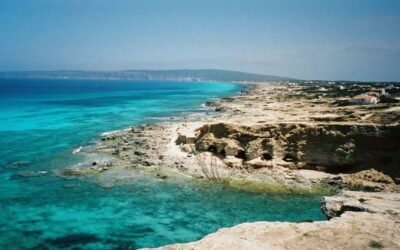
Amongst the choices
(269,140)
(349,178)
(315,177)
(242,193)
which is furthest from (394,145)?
(242,193)

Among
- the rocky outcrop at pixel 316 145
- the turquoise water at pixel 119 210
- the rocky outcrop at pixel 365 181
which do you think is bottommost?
the turquoise water at pixel 119 210

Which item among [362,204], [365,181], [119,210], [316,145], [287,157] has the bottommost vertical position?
[119,210]

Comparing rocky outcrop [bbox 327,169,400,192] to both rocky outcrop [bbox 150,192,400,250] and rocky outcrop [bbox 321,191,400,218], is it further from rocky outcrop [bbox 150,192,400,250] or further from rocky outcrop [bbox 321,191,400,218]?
rocky outcrop [bbox 150,192,400,250]

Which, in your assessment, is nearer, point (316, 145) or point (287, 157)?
point (316, 145)

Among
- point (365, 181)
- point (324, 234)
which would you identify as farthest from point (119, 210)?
point (365, 181)

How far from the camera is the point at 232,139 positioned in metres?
33.2

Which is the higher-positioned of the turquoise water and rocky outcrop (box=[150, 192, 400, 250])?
rocky outcrop (box=[150, 192, 400, 250])

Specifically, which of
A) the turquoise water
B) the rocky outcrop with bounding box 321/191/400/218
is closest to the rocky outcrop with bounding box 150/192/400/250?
the rocky outcrop with bounding box 321/191/400/218

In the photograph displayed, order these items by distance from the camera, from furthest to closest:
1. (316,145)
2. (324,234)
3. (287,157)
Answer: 1. (287,157)
2. (316,145)
3. (324,234)

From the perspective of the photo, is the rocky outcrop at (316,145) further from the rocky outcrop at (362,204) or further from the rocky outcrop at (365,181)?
the rocky outcrop at (362,204)

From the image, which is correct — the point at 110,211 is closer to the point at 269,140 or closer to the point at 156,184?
the point at 156,184

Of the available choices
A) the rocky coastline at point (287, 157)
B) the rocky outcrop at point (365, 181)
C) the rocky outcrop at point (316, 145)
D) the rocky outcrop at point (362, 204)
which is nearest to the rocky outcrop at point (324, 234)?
the rocky outcrop at point (362, 204)

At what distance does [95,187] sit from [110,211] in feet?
16.6

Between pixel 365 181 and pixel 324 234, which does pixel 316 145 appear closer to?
pixel 365 181
